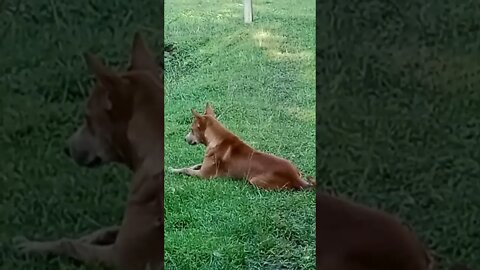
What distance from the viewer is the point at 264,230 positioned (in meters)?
1.81

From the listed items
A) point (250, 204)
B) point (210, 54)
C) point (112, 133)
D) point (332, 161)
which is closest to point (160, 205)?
point (112, 133)

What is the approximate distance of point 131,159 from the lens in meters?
1.28

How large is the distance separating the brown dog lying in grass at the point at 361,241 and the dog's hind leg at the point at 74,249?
0.39 m

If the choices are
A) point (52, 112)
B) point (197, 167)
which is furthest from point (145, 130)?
point (197, 167)

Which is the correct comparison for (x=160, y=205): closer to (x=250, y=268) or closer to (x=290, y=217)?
(x=250, y=268)

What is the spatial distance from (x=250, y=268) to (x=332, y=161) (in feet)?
1.60

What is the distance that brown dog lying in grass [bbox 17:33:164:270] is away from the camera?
125cm

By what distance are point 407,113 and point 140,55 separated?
1.63ft

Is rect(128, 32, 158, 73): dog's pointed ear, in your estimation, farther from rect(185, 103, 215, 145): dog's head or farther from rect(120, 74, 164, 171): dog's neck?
rect(185, 103, 215, 145): dog's head

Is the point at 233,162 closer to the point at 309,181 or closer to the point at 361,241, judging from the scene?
the point at 309,181

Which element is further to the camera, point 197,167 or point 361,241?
point 197,167

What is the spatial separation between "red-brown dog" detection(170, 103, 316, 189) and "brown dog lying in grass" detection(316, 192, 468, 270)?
632mm

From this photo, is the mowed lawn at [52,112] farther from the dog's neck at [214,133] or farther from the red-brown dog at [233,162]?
the dog's neck at [214,133]

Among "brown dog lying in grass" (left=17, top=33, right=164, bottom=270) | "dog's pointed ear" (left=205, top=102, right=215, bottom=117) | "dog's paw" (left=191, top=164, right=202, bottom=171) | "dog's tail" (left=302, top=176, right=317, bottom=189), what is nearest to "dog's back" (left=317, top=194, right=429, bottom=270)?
"brown dog lying in grass" (left=17, top=33, right=164, bottom=270)
